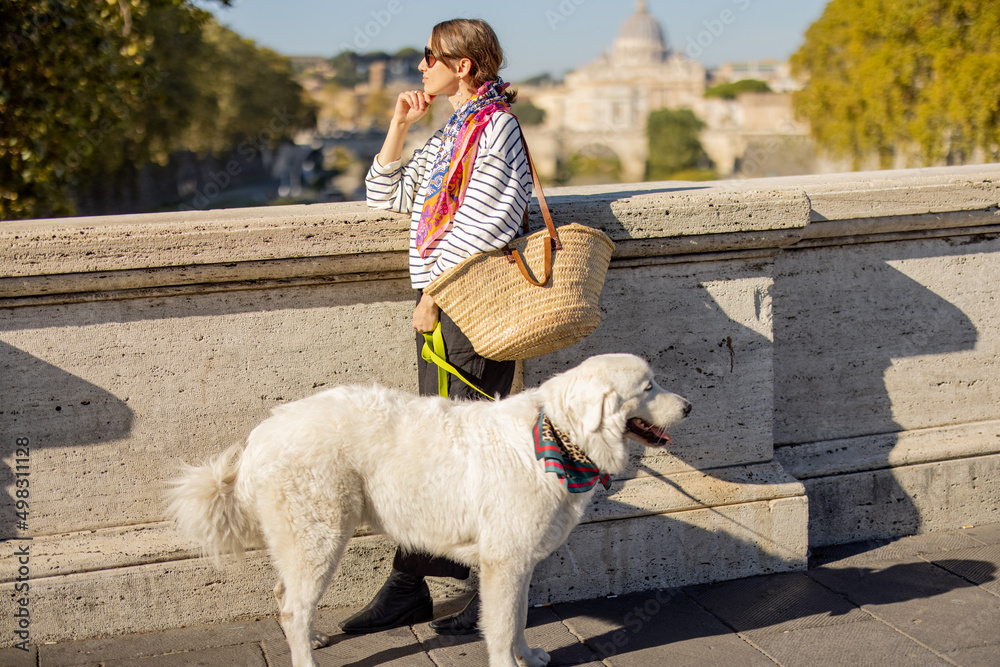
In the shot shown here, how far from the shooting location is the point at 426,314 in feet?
11.1

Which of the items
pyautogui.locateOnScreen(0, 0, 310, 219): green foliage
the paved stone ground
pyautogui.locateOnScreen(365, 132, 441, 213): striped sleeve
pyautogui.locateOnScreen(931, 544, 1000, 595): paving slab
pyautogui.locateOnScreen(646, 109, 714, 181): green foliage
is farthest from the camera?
pyautogui.locateOnScreen(646, 109, 714, 181): green foliage

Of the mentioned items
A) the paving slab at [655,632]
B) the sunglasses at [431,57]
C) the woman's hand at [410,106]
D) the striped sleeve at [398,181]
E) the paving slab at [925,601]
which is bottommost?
the paving slab at [655,632]

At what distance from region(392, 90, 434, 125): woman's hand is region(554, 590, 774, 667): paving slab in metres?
2.21

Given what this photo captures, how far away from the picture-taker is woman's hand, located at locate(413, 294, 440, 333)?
3.37 m

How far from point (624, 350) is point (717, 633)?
126 cm

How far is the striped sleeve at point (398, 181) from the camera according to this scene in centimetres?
360

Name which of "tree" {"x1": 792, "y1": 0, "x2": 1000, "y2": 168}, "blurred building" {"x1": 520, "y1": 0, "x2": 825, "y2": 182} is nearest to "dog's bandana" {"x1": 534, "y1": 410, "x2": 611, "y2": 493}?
"tree" {"x1": 792, "y1": 0, "x2": 1000, "y2": 168}

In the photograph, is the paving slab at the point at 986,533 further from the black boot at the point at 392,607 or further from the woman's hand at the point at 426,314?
the woman's hand at the point at 426,314

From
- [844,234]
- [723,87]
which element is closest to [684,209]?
[844,234]

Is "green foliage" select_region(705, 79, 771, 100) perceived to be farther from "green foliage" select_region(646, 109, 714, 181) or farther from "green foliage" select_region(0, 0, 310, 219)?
"green foliage" select_region(0, 0, 310, 219)

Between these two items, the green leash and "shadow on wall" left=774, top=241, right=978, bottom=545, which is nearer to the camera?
the green leash

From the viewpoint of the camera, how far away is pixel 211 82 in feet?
151

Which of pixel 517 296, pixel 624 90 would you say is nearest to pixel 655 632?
pixel 517 296

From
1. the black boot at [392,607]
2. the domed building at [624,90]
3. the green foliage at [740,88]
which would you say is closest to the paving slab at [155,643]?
the black boot at [392,607]
